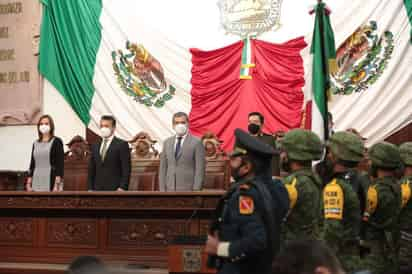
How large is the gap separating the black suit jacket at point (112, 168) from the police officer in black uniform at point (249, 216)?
3.27m

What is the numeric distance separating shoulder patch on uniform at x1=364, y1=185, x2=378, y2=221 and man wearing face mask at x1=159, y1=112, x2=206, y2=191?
2.47 m

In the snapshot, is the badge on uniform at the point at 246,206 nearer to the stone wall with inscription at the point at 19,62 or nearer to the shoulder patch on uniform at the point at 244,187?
the shoulder patch on uniform at the point at 244,187

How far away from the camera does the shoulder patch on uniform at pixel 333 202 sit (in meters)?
3.13

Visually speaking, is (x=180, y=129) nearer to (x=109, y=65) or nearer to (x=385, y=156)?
(x=385, y=156)

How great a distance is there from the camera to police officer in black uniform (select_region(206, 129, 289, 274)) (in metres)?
2.73

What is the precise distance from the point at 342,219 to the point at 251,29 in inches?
210

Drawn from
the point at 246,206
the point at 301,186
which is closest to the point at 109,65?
the point at 301,186

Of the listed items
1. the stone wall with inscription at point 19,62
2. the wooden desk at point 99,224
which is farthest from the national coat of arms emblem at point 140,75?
the wooden desk at point 99,224

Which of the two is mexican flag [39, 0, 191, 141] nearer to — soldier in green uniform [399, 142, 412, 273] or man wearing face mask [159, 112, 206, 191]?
man wearing face mask [159, 112, 206, 191]

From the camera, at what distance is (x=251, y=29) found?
821 cm

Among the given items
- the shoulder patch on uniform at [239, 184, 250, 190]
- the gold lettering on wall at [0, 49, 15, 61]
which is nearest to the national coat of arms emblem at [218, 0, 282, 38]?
the gold lettering on wall at [0, 49, 15, 61]

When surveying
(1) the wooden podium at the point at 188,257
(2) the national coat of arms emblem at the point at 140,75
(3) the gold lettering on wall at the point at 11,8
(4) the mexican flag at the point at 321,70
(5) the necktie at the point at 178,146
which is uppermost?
(3) the gold lettering on wall at the point at 11,8

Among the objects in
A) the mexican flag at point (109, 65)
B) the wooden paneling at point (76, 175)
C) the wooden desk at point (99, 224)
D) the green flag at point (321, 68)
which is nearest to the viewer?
the green flag at point (321, 68)

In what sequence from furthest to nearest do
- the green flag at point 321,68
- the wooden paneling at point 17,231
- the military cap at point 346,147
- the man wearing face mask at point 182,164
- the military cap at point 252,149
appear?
1. the man wearing face mask at point 182,164
2. the wooden paneling at point 17,231
3. the green flag at point 321,68
4. the military cap at point 346,147
5. the military cap at point 252,149
